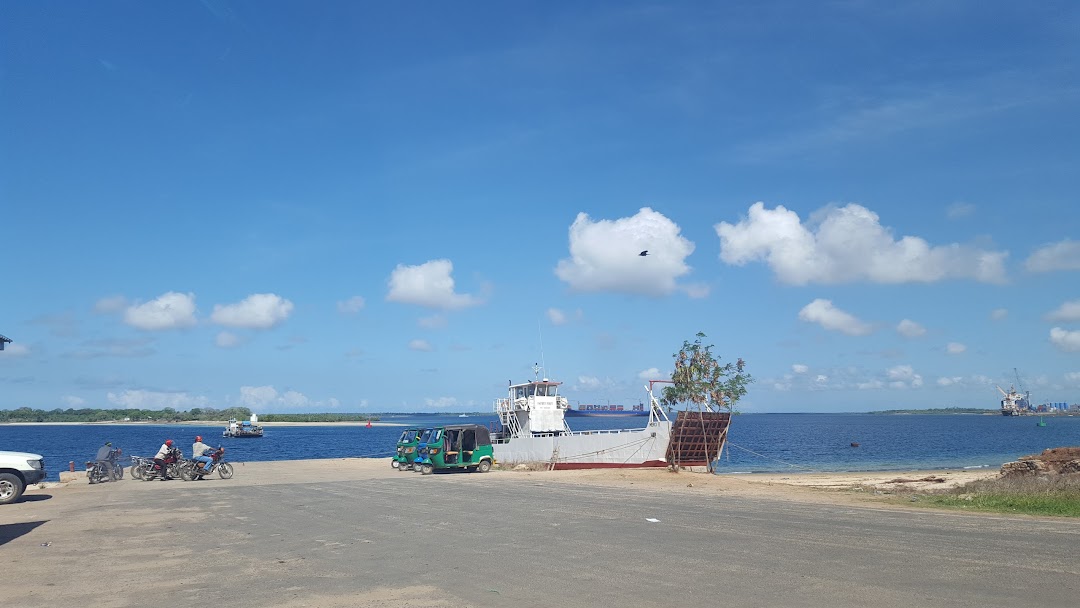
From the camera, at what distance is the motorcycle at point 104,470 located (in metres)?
29.8

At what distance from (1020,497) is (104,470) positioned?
30.8 m

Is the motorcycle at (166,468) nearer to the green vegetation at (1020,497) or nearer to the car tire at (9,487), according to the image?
the car tire at (9,487)

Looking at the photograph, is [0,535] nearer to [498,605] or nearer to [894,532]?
[498,605]

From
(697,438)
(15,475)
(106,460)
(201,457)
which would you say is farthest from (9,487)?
(697,438)

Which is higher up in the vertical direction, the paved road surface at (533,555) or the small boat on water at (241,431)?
the paved road surface at (533,555)

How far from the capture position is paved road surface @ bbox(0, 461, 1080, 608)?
912cm

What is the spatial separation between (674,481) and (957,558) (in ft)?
60.7

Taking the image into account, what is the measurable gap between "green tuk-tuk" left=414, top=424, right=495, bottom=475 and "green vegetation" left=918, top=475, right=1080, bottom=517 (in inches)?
824

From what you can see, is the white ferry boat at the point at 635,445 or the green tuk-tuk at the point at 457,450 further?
the white ferry boat at the point at 635,445

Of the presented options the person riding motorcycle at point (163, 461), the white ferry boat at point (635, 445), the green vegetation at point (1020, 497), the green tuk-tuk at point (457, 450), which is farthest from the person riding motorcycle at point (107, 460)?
the green vegetation at point (1020, 497)

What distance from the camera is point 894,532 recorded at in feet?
45.2

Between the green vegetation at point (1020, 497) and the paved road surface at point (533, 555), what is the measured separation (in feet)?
5.11

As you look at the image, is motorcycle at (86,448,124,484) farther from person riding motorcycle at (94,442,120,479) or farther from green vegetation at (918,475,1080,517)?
green vegetation at (918,475,1080,517)

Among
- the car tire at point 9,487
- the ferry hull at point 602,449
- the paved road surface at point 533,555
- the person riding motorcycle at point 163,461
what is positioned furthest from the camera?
the ferry hull at point 602,449
